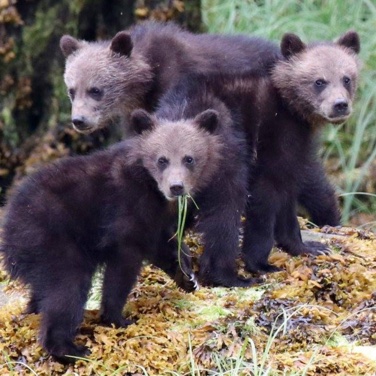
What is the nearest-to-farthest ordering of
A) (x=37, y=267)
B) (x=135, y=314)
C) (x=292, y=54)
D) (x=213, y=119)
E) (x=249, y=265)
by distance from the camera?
(x=37, y=267) < (x=135, y=314) < (x=213, y=119) < (x=249, y=265) < (x=292, y=54)

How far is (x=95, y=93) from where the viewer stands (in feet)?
27.8

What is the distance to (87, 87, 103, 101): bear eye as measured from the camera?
27.8ft

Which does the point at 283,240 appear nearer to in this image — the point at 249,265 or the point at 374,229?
the point at 249,265

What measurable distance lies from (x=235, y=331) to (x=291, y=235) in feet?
6.81

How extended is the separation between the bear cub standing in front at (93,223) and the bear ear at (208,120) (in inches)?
6.3

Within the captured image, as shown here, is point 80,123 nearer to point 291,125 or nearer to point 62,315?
point 291,125

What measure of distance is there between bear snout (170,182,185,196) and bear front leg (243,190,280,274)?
124 centimetres

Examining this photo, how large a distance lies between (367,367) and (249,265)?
204 cm

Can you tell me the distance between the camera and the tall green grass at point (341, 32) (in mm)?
11555

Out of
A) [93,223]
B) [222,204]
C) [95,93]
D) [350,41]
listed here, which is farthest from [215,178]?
[350,41]

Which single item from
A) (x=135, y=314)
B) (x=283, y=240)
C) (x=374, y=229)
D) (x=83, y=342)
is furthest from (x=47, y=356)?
(x=374, y=229)

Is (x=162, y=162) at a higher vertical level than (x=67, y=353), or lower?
higher

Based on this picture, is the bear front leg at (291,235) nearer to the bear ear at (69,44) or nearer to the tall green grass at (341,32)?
the bear ear at (69,44)

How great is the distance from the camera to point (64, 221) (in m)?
6.28
